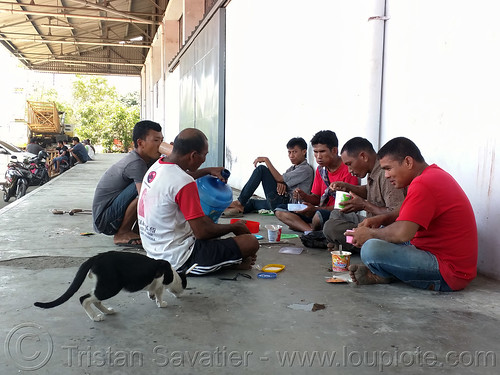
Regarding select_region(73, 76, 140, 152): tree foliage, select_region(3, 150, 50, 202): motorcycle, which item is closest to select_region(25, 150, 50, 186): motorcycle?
select_region(3, 150, 50, 202): motorcycle

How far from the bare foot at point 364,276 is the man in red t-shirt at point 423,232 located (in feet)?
0.23

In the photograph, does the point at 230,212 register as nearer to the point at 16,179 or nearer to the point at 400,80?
the point at 400,80

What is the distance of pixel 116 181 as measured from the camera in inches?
171

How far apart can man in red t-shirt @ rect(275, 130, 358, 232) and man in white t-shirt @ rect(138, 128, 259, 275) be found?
64.7 inches

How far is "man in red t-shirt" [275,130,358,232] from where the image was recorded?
4.56m

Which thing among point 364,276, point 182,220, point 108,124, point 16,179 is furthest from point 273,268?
point 108,124

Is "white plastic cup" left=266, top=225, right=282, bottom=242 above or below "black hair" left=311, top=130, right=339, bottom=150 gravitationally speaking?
below

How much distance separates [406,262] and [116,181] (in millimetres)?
2830

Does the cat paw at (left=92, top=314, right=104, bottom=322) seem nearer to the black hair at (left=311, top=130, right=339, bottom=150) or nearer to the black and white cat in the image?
the black and white cat

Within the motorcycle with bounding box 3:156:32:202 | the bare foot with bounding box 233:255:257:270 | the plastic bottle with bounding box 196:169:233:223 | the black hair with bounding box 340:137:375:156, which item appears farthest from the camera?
the motorcycle with bounding box 3:156:32:202

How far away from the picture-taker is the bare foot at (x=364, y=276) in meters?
3.03

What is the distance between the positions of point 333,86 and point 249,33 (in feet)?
12.4

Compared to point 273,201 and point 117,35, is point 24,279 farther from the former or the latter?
point 117,35

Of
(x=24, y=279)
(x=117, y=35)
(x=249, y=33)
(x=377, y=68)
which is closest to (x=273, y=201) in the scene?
(x=377, y=68)
